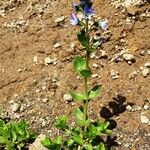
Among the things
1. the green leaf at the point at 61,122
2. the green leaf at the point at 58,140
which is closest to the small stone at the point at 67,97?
the green leaf at the point at 61,122

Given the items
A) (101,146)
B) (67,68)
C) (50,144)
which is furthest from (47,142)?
(67,68)

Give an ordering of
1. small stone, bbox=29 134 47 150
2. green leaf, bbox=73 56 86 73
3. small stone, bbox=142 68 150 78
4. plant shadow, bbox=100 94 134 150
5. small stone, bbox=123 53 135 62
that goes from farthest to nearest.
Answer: small stone, bbox=123 53 135 62, small stone, bbox=142 68 150 78, plant shadow, bbox=100 94 134 150, small stone, bbox=29 134 47 150, green leaf, bbox=73 56 86 73

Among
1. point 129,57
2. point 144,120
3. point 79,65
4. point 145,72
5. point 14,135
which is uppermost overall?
point 79,65

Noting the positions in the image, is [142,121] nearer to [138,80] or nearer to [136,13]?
[138,80]

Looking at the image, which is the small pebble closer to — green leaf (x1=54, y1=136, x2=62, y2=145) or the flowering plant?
the flowering plant

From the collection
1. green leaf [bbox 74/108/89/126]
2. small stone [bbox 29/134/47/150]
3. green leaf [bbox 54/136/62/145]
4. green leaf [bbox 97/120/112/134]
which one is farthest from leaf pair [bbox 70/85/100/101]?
small stone [bbox 29/134/47/150]

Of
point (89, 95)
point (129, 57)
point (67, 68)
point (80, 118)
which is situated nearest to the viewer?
point (89, 95)

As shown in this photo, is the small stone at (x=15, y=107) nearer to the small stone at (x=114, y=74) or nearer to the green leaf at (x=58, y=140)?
the green leaf at (x=58, y=140)

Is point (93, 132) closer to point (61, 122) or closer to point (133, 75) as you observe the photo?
point (61, 122)

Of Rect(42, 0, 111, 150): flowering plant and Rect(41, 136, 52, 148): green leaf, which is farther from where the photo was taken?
Rect(41, 136, 52, 148): green leaf
